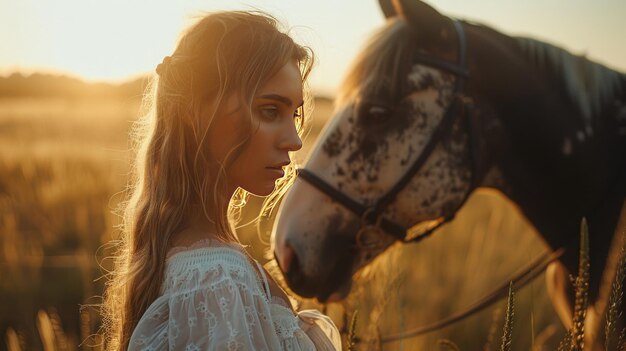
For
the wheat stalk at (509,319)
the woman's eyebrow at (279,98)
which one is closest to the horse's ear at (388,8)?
the woman's eyebrow at (279,98)

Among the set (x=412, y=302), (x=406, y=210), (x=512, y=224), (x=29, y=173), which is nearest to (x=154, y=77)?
(x=406, y=210)

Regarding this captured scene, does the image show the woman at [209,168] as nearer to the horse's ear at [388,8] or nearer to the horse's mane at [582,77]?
the horse's ear at [388,8]

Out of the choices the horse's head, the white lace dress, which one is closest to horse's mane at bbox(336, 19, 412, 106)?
the horse's head

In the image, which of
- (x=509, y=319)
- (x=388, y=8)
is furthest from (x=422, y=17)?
(x=509, y=319)

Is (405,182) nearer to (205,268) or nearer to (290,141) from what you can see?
(290,141)

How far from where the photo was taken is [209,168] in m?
1.18

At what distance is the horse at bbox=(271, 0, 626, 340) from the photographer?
7.02ft

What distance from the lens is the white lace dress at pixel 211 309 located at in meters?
Answer: 0.99

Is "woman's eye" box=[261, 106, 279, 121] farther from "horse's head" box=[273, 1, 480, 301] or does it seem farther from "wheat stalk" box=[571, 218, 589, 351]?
"horse's head" box=[273, 1, 480, 301]

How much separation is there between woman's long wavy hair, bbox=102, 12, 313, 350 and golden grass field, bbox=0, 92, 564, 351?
55 centimetres

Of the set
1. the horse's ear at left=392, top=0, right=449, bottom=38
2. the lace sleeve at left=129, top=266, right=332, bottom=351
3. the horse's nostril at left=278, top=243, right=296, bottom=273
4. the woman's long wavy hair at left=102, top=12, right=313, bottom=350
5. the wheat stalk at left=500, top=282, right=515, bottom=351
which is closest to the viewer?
the wheat stalk at left=500, top=282, right=515, bottom=351

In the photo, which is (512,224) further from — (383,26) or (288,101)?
(288,101)

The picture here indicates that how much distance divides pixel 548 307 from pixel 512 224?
44.6 inches

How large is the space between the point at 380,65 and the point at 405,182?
17.3 inches
